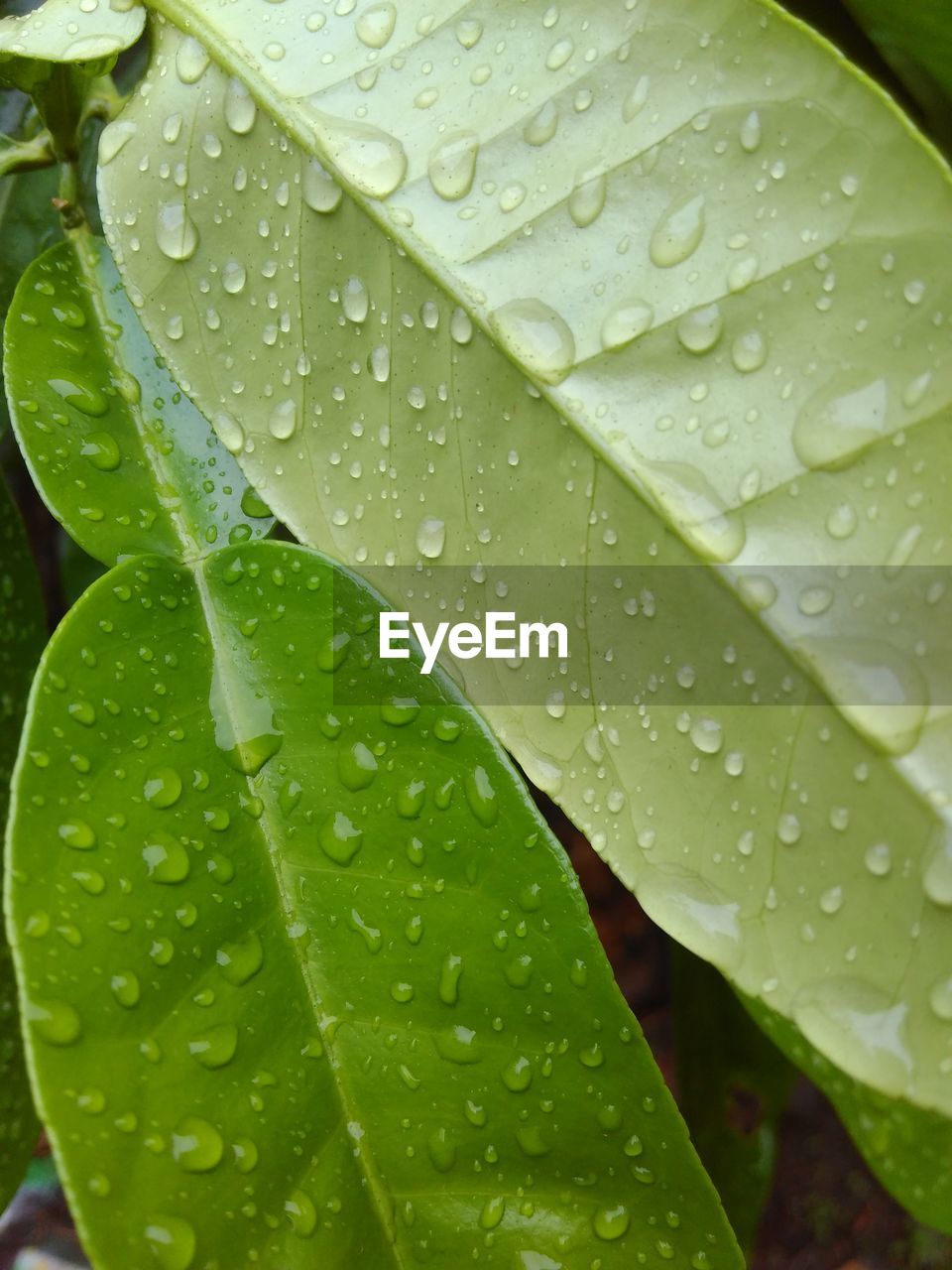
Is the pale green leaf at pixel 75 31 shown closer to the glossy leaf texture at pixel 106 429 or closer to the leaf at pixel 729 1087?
the glossy leaf texture at pixel 106 429

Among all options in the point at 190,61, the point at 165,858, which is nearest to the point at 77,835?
the point at 165,858

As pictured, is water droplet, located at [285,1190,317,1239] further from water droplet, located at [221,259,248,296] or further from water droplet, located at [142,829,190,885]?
water droplet, located at [221,259,248,296]

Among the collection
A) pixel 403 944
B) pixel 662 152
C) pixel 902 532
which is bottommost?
pixel 403 944

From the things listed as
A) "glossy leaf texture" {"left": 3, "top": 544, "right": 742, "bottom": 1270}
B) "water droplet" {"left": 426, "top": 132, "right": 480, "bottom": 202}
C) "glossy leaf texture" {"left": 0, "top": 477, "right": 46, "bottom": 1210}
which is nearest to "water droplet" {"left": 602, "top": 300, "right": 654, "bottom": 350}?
"water droplet" {"left": 426, "top": 132, "right": 480, "bottom": 202}

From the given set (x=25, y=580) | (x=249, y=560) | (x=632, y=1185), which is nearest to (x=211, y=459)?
(x=249, y=560)

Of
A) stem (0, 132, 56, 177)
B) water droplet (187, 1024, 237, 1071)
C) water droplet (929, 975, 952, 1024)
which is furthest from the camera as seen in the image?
stem (0, 132, 56, 177)

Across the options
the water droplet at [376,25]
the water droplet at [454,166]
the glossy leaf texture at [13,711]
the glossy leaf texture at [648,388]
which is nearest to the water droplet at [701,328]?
the glossy leaf texture at [648,388]

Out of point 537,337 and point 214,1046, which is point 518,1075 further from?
point 537,337

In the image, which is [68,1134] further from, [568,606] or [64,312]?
[64,312]
